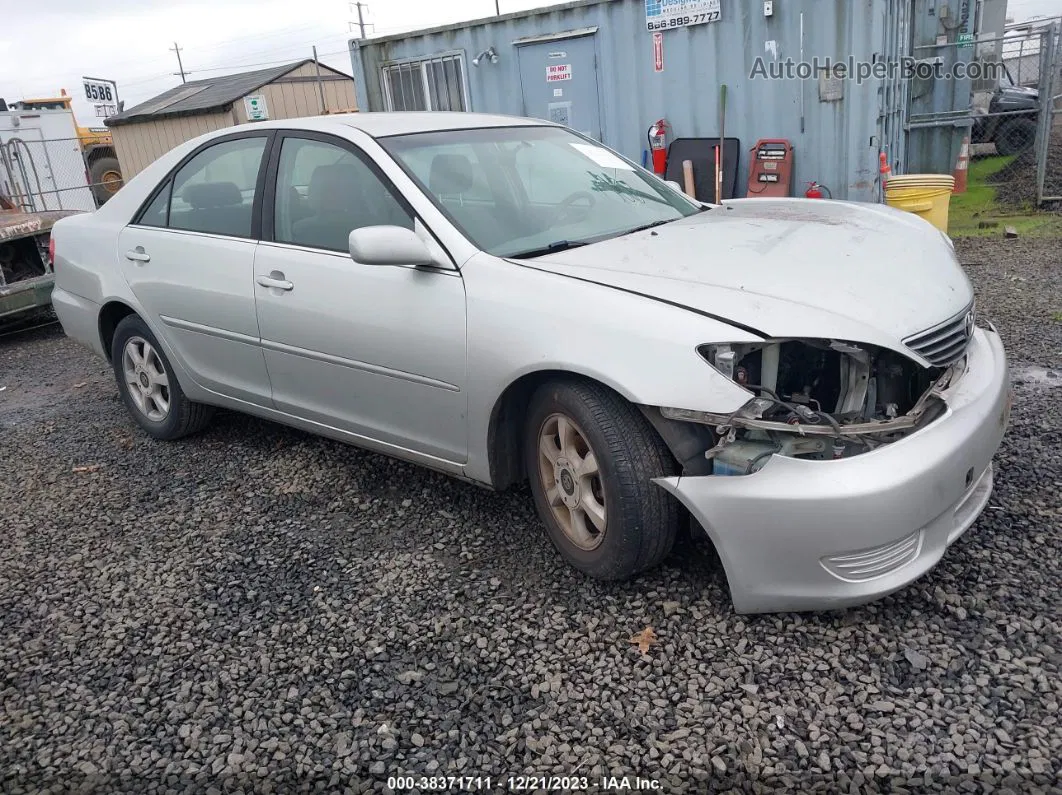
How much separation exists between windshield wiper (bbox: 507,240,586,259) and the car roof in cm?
91

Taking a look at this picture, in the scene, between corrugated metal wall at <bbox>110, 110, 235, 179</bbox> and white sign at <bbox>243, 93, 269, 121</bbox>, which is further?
corrugated metal wall at <bbox>110, 110, 235, 179</bbox>

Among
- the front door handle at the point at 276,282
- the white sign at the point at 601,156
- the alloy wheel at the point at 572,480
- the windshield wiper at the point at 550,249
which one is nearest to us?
the alloy wheel at the point at 572,480

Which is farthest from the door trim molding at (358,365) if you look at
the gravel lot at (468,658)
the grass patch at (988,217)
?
the grass patch at (988,217)

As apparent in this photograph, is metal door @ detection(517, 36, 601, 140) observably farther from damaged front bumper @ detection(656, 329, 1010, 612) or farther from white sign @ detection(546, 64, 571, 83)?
damaged front bumper @ detection(656, 329, 1010, 612)

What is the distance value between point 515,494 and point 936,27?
30.7 feet

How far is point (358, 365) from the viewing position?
343 centimetres

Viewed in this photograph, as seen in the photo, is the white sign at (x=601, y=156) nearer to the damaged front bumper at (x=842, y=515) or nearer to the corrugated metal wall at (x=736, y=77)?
the damaged front bumper at (x=842, y=515)

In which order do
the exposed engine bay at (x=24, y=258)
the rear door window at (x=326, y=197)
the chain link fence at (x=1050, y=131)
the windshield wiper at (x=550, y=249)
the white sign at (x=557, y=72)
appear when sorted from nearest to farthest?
the windshield wiper at (x=550, y=249) → the rear door window at (x=326, y=197) → the exposed engine bay at (x=24, y=258) → the chain link fence at (x=1050, y=131) → the white sign at (x=557, y=72)

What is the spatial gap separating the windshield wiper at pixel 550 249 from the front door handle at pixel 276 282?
108 cm

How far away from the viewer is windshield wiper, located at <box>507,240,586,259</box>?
10.3 ft

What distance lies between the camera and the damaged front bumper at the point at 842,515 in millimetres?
2383

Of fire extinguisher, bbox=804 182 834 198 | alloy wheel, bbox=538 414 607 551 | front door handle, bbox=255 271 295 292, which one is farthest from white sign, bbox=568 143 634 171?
fire extinguisher, bbox=804 182 834 198

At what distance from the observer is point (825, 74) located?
8086mm

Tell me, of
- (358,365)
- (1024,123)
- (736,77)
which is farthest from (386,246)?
(1024,123)
